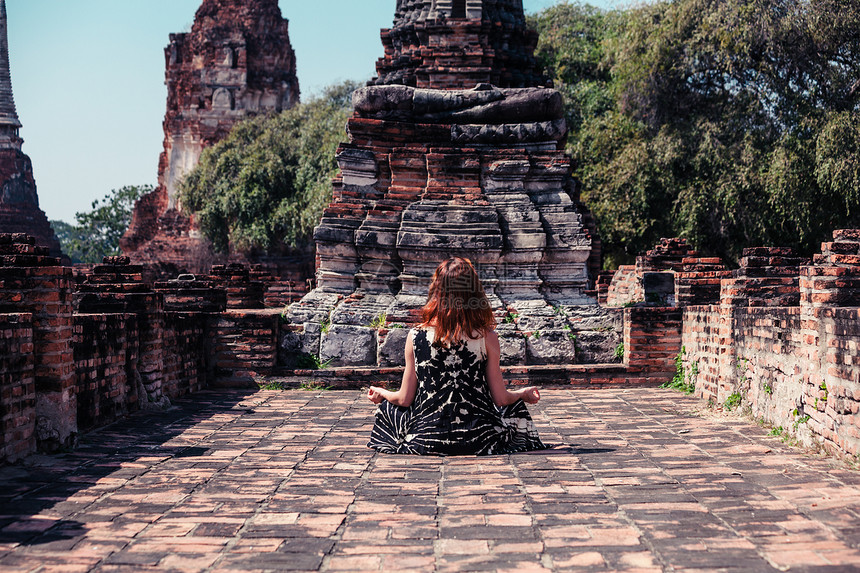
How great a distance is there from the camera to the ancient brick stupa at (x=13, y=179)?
29297 mm

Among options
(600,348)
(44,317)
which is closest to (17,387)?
(44,317)

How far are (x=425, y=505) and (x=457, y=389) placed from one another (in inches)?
51.4

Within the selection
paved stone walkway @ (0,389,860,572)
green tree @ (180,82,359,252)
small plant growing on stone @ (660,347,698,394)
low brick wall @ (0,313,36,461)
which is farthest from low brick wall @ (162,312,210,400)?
green tree @ (180,82,359,252)

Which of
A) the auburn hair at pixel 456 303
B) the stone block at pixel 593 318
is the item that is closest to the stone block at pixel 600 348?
the stone block at pixel 593 318

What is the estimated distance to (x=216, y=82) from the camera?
3161 cm

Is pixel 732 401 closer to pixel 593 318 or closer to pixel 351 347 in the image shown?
pixel 593 318

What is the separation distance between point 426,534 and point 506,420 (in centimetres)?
184

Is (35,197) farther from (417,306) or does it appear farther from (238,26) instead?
(417,306)

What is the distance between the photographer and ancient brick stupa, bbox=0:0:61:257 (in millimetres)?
29297

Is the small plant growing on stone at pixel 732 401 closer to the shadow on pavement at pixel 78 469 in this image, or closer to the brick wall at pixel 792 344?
the brick wall at pixel 792 344

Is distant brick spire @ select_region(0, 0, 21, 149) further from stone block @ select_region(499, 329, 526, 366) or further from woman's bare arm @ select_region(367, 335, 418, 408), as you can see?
woman's bare arm @ select_region(367, 335, 418, 408)

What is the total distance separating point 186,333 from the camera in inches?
303

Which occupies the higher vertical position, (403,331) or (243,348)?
(403,331)

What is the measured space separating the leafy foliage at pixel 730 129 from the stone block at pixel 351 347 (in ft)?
37.3
